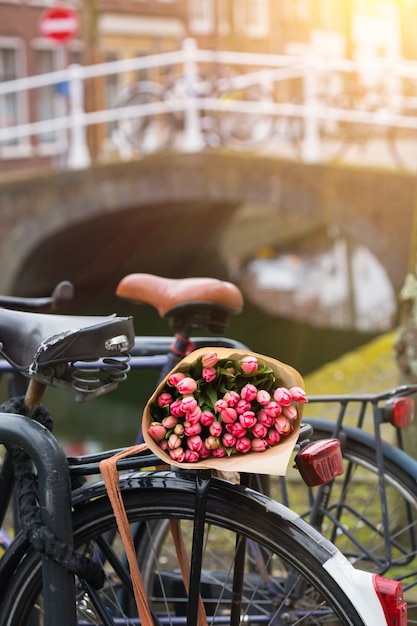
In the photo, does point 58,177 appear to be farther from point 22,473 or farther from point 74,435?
point 22,473

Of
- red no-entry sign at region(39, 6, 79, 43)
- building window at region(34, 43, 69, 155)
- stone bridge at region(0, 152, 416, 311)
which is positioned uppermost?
red no-entry sign at region(39, 6, 79, 43)

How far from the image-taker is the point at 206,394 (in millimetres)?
1461

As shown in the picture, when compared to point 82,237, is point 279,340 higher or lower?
lower

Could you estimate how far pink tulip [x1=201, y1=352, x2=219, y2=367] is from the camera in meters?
1.44

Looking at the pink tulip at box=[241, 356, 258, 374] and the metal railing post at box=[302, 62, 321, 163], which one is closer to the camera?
the pink tulip at box=[241, 356, 258, 374]

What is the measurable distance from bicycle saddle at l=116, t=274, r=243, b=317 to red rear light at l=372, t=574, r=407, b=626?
2.68 ft

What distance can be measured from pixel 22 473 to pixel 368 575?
55cm

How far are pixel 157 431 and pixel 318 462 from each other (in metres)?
0.23

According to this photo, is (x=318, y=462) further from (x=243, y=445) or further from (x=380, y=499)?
(x=380, y=499)

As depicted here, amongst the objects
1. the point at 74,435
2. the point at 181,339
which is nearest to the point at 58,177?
the point at 74,435

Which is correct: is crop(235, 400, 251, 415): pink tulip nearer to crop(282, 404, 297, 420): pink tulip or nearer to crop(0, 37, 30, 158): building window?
crop(282, 404, 297, 420): pink tulip

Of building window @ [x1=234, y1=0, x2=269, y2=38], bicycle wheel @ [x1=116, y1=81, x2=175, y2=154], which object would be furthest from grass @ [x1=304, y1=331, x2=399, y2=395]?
building window @ [x1=234, y1=0, x2=269, y2=38]

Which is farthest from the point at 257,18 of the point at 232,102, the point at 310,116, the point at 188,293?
the point at 188,293

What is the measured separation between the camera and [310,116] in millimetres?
10789
